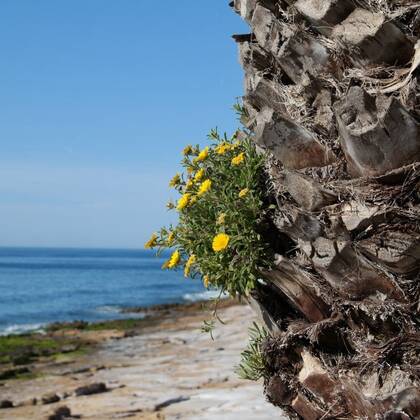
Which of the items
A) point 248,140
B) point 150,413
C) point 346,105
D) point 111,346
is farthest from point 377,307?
point 111,346

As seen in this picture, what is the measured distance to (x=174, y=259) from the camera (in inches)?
249

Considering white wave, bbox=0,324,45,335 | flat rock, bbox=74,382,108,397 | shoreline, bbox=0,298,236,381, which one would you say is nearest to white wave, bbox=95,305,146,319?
shoreline, bbox=0,298,236,381

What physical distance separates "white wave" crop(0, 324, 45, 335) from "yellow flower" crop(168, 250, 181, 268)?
3106 centimetres

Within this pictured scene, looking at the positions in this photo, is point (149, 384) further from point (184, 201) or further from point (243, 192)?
point (243, 192)

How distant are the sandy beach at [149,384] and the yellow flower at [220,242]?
500 cm

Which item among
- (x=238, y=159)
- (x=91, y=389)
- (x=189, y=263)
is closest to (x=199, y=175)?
(x=238, y=159)

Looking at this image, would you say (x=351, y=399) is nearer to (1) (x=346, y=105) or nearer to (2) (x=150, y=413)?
(1) (x=346, y=105)

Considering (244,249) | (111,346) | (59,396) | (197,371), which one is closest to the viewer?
(244,249)

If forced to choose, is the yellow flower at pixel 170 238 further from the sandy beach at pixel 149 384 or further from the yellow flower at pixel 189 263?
the sandy beach at pixel 149 384

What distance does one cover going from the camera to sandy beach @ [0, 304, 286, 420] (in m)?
11.7

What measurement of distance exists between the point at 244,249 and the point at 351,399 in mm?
1451

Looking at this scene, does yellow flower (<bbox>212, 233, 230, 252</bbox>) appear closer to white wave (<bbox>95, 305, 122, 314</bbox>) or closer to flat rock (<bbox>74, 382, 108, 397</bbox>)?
flat rock (<bbox>74, 382, 108, 397</bbox>)

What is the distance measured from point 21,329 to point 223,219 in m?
34.7

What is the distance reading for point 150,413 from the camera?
11914mm
